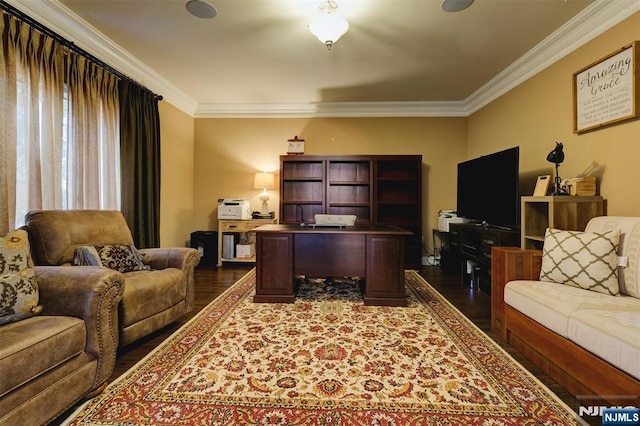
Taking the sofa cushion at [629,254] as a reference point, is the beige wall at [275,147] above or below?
above

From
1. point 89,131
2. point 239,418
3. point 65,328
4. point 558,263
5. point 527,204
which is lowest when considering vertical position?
point 239,418

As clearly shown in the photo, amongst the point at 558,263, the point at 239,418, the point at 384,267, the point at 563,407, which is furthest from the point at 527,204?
the point at 239,418

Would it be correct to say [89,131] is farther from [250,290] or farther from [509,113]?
[509,113]

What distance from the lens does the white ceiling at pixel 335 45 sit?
2322mm

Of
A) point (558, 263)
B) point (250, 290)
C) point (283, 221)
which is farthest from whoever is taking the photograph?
point (283, 221)

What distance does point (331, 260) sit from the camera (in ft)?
9.39

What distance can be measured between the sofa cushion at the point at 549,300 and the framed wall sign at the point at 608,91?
1.43 m

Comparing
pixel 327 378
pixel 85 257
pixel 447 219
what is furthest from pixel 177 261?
pixel 447 219

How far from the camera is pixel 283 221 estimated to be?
4.59 metres

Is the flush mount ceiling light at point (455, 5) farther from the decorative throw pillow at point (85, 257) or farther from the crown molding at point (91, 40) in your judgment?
the decorative throw pillow at point (85, 257)

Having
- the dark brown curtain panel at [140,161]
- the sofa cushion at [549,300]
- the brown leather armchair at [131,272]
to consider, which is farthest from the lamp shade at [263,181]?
the sofa cushion at [549,300]

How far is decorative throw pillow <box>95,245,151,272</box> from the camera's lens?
2.17 metres

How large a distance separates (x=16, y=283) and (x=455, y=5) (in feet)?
11.2

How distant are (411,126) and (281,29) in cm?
282
